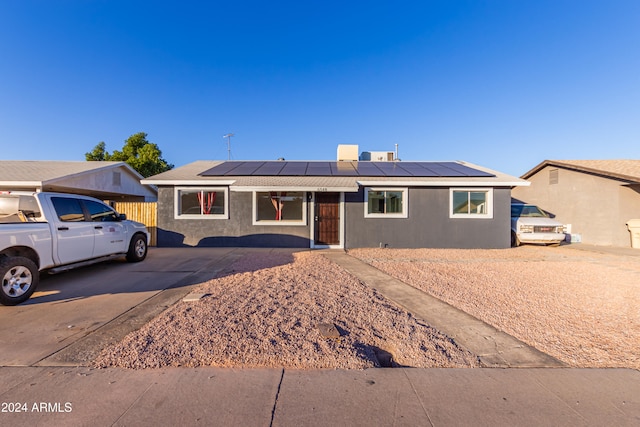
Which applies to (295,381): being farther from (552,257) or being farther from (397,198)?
(552,257)

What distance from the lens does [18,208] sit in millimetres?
4996

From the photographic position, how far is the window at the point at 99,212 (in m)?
6.27

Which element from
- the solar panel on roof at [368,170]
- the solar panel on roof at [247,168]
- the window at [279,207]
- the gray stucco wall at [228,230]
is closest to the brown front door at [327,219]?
the gray stucco wall at [228,230]

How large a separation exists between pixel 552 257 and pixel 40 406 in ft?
39.6

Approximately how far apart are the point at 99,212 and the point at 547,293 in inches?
389

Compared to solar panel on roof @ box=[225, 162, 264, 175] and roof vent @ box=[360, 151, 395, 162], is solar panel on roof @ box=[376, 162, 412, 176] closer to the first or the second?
roof vent @ box=[360, 151, 395, 162]

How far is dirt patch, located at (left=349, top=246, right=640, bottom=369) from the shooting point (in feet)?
10.7

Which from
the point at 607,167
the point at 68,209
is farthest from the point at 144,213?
the point at 607,167

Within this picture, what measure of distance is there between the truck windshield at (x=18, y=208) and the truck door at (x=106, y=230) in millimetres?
1095

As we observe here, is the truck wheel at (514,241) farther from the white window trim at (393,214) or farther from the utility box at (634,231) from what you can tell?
the utility box at (634,231)

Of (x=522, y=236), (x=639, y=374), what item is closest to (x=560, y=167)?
(x=522, y=236)

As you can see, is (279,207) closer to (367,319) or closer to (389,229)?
(389,229)

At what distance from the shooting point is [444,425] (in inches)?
79.7

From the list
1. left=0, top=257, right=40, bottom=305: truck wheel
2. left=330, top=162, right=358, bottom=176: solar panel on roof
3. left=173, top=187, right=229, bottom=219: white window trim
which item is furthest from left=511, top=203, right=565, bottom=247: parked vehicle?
left=0, top=257, right=40, bottom=305: truck wheel
